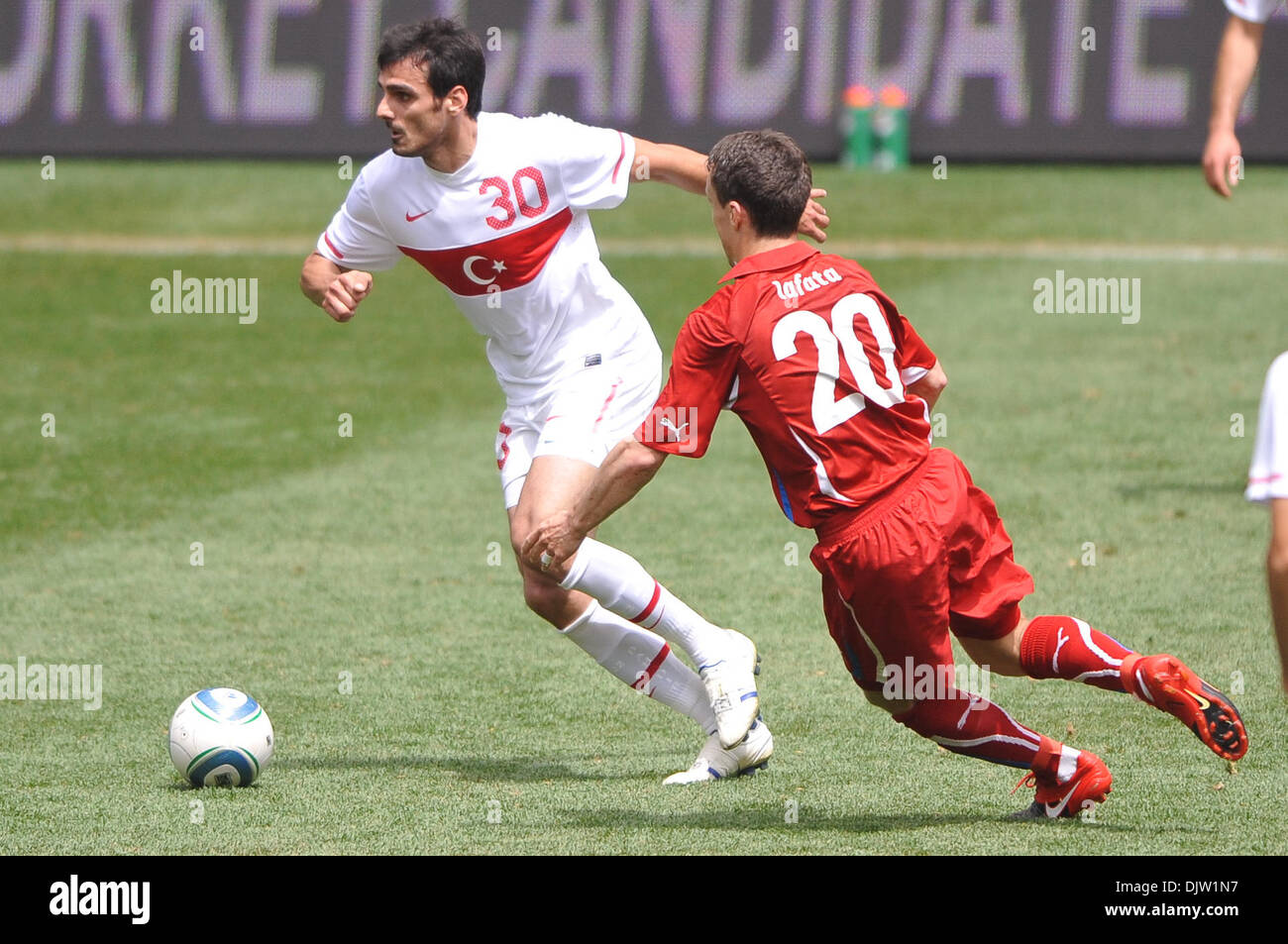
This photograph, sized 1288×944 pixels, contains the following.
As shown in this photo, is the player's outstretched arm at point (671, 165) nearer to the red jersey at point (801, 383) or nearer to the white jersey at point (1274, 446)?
the red jersey at point (801, 383)

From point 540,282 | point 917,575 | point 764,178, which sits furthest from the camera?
point 540,282

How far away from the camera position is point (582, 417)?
5891 mm

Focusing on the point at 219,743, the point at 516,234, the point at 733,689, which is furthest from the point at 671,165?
the point at 219,743

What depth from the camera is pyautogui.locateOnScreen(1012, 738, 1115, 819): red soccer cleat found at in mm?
4902

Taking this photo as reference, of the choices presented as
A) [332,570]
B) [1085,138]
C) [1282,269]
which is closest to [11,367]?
[332,570]

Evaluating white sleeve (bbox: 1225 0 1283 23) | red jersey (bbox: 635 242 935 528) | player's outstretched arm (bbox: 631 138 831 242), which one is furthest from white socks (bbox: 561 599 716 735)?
white sleeve (bbox: 1225 0 1283 23)

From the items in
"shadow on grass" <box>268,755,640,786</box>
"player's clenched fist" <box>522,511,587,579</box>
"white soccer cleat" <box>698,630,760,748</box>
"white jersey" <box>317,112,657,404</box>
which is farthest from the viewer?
"white jersey" <box>317,112,657,404</box>

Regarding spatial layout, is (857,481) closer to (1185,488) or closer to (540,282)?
(540,282)

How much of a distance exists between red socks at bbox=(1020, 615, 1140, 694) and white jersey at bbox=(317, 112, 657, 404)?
192cm

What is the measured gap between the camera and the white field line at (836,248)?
1930 centimetres

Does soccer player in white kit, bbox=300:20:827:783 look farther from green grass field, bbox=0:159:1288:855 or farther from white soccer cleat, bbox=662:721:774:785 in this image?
green grass field, bbox=0:159:1288:855

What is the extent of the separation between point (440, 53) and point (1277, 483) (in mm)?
3555

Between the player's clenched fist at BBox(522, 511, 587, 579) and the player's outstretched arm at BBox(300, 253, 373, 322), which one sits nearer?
the player's clenched fist at BBox(522, 511, 587, 579)

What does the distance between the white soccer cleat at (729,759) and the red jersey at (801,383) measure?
1087 millimetres
